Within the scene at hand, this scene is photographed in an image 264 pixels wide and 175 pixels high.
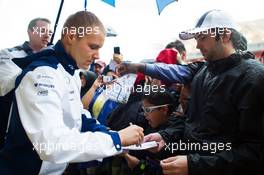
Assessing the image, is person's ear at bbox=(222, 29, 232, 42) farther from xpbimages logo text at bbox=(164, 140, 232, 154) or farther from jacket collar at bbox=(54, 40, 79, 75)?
jacket collar at bbox=(54, 40, 79, 75)

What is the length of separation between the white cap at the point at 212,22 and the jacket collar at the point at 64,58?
736 millimetres

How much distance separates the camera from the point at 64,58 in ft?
5.21

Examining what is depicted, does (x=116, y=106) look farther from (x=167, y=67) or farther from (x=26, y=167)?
(x=26, y=167)

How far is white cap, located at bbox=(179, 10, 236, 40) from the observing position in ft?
6.23


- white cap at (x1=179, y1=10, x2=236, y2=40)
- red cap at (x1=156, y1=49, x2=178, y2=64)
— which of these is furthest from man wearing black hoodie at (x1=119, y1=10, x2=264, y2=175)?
red cap at (x1=156, y1=49, x2=178, y2=64)

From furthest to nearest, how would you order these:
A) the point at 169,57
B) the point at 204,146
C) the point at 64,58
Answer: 1. the point at 169,57
2. the point at 204,146
3. the point at 64,58

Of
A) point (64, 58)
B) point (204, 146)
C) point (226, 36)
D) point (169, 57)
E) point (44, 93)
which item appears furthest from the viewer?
point (169, 57)

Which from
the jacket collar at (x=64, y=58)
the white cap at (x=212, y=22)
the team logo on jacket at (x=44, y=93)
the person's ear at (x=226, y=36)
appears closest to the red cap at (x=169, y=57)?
the white cap at (x=212, y=22)

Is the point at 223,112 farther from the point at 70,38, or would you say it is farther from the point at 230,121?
the point at 70,38

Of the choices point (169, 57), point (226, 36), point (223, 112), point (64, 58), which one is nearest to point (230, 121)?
point (223, 112)

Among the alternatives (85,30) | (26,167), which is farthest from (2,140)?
(85,30)

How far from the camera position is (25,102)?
1.35 m

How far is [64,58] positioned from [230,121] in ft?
2.96

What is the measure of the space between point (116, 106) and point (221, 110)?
148 centimetres
